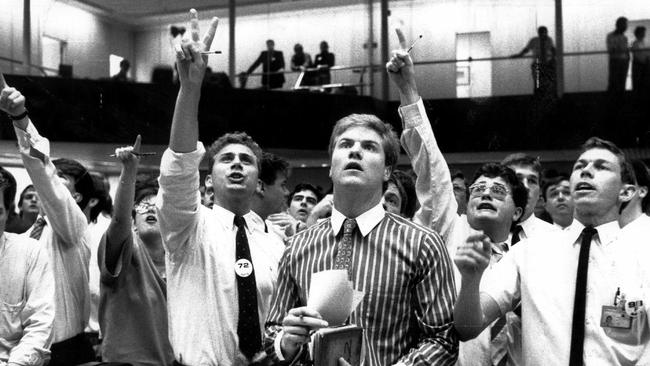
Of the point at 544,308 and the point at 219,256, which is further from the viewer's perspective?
the point at 219,256

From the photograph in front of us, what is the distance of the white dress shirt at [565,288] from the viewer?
116 inches

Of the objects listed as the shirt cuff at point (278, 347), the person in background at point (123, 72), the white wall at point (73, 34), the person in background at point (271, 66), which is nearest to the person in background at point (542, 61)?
the person in background at point (271, 66)

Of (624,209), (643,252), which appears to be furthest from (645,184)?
(643,252)

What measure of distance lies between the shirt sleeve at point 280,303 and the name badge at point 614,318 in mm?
1072

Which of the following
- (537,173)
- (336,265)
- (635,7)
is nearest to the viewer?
(336,265)

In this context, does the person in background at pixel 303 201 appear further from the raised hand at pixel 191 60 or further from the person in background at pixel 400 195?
the raised hand at pixel 191 60

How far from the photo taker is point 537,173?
451 centimetres

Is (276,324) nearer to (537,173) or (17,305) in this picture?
(17,305)

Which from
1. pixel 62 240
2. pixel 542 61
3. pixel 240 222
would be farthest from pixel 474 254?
pixel 542 61

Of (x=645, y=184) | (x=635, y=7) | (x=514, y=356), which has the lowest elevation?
(x=514, y=356)

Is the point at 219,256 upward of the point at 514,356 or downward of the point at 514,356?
upward

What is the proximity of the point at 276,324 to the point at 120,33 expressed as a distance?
9766 mm

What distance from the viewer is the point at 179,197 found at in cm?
310

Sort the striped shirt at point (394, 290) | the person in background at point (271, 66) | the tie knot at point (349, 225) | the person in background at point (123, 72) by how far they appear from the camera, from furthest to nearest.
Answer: the person in background at point (271, 66), the person in background at point (123, 72), the tie knot at point (349, 225), the striped shirt at point (394, 290)
